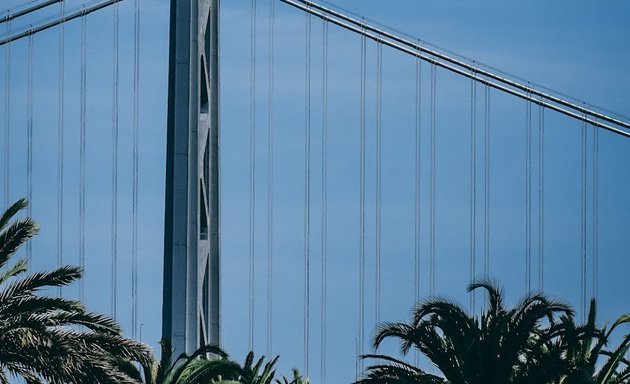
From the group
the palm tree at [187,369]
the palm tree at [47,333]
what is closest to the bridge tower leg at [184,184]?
the palm tree at [187,369]

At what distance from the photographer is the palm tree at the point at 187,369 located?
1554 inches

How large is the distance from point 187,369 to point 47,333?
26.8 feet

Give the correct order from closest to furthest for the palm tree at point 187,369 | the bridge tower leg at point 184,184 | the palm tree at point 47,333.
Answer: the palm tree at point 47,333 < the palm tree at point 187,369 < the bridge tower leg at point 184,184

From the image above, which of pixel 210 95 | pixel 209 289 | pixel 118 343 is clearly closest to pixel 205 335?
pixel 209 289

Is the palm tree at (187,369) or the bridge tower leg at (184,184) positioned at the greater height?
the bridge tower leg at (184,184)

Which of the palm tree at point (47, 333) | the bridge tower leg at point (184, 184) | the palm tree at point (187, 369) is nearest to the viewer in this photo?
the palm tree at point (47, 333)

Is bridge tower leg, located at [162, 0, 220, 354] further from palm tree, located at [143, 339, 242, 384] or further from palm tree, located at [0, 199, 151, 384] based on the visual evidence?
palm tree, located at [0, 199, 151, 384]

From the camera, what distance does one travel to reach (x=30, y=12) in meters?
53.8

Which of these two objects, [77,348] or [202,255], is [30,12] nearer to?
[202,255]

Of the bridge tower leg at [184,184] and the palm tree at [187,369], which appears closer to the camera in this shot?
the palm tree at [187,369]

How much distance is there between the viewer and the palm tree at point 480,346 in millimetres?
40250

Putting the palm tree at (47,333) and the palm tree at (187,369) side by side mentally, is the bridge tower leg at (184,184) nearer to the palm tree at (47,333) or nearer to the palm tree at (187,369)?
the palm tree at (187,369)

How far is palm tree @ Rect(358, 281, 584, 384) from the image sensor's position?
132 feet

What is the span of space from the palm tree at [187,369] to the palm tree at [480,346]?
3.50 metres
